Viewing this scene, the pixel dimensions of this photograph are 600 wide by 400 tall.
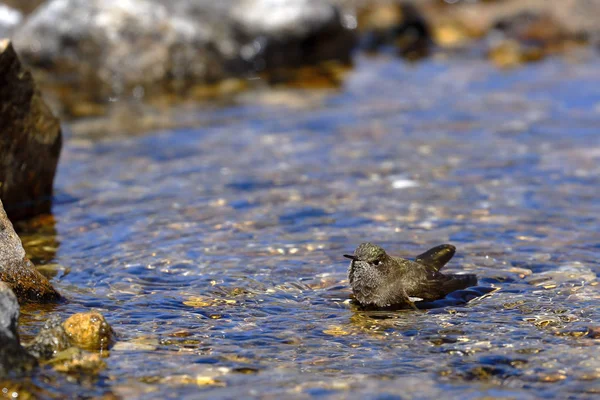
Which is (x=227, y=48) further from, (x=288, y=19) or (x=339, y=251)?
(x=339, y=251)

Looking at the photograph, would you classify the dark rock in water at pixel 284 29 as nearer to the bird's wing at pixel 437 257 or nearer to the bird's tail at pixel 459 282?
the bird's wing at pixel 437 257

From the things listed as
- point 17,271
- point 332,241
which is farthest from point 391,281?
point 17,271

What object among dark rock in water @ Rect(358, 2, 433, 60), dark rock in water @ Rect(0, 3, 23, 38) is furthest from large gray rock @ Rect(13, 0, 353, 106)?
dark rock in water @ Rect(358, 2, 433, 60)

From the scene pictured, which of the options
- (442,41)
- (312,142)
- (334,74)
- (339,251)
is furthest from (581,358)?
(442,41)

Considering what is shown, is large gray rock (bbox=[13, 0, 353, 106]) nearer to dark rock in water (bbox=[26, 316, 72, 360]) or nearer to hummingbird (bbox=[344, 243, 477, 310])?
hummingbird (bbox=[344, 243, 477, 310])

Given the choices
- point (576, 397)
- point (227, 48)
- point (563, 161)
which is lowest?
point (576, 397)

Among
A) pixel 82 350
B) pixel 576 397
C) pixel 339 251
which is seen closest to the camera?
pixel 576 397
